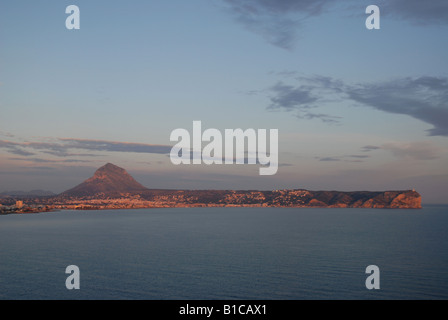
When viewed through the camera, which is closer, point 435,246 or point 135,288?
point 135,288

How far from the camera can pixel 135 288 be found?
4534 cm

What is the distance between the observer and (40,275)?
→ 52.3m


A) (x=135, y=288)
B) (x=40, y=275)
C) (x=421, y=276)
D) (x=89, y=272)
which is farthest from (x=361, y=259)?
(x=40, y=275)

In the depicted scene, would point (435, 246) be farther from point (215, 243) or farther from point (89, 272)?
point (89, 272)
